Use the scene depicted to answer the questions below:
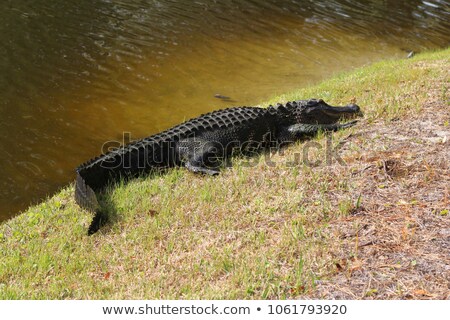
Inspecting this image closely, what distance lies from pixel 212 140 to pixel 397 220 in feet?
8.99

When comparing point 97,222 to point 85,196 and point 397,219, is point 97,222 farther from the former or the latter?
point 397,219

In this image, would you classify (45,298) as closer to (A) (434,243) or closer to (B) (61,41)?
(A) (434,243)

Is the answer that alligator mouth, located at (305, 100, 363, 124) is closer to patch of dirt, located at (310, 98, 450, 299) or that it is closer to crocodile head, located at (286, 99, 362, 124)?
crocodile head, located at (286, 99, 362, 124)

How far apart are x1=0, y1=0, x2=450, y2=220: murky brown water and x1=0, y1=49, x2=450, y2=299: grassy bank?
1838 mm

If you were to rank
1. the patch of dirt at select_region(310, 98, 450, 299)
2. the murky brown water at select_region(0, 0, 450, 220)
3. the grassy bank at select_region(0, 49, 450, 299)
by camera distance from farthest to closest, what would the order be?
1. the murky brown water at select_region(0, 0, 450, 220)
2. the grassy bank at select_region(0, 49, 450, 299)
3. the patch of dirt at select_region(310, 98, 450, 299)

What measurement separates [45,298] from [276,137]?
147 inches

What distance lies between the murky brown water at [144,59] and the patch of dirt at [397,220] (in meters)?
4.00

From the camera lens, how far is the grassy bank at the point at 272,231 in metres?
3.38

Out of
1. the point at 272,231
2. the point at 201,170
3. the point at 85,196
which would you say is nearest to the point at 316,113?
the point at 201,170

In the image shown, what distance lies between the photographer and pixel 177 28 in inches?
520

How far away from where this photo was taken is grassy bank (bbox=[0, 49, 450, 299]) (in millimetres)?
3385

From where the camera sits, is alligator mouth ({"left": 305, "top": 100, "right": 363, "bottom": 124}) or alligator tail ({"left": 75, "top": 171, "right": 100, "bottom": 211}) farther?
alligator mouth ({"left": 305, "top": 100, "right": 363, "bottom": 124})

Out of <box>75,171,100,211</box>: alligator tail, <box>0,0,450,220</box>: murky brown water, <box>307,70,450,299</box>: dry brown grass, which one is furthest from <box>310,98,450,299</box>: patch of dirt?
<box>0,0,450,220</box>: murky brown water

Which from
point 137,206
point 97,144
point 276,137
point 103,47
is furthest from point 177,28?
point 137,206
